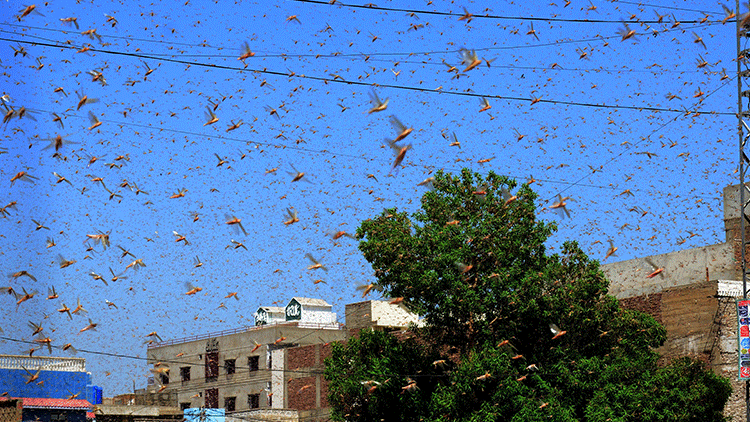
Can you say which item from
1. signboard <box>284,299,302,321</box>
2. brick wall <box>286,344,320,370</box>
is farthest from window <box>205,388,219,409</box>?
brick wall <box>286,344,320,370</box>

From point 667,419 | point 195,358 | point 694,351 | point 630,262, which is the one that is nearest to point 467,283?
point 667,419

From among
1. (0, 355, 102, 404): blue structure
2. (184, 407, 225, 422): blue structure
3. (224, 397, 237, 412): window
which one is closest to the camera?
(0, 355, 102, 404): blue structure

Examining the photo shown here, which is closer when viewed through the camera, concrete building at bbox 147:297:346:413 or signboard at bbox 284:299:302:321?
concrete building at bbox 147:297:346:413

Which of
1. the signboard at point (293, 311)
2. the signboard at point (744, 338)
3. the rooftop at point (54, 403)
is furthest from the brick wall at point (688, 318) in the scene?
the signboard at point (293, 311)

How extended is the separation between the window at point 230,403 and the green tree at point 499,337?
128 ft

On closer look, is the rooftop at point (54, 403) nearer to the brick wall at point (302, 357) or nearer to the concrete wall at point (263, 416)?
the concrete wall at point (263, 416)

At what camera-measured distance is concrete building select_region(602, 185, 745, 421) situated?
32.3m

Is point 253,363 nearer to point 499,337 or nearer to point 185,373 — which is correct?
point 185,373

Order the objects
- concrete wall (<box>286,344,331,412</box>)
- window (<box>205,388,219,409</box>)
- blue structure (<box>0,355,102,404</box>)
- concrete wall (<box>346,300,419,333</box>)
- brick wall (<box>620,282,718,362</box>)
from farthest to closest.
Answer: window (<box>205,388,219,409</box>) < concrete wall (<box>346,300,419,333</box>) < concrete wall (<box>286,344,331,412</box>) < blue structure (<box>0,355,102,404</box>) < brick wall (<box>620,282,718,362</box>)

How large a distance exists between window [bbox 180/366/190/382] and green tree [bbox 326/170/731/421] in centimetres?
4429

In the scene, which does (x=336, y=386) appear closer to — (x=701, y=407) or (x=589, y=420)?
(x=589, y=420)

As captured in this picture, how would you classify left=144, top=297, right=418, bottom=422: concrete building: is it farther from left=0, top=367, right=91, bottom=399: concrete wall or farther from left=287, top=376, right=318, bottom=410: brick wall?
left=0, top=367, right=91, bottom=399: concrete wall

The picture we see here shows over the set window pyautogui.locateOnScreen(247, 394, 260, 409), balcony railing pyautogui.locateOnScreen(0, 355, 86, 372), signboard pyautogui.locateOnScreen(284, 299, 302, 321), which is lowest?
window pyautogui.locateOnScreen(247, 394, 260, 409)

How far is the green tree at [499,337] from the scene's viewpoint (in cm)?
2705
